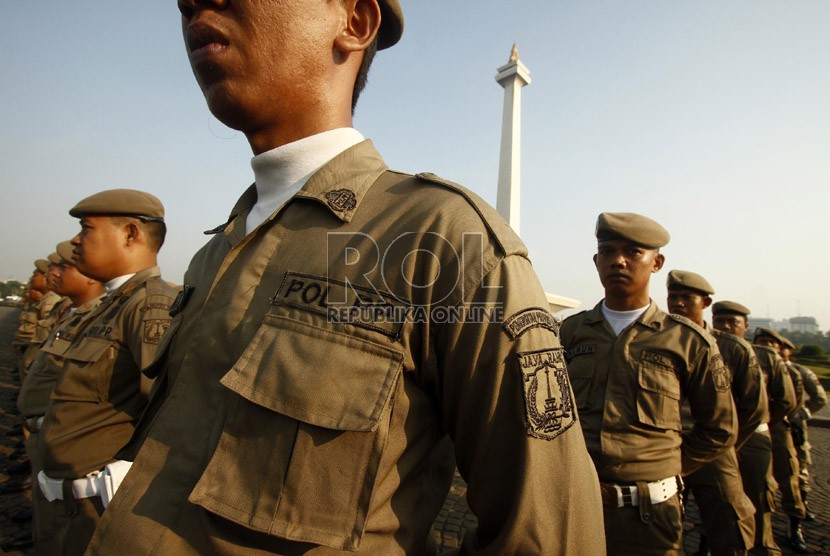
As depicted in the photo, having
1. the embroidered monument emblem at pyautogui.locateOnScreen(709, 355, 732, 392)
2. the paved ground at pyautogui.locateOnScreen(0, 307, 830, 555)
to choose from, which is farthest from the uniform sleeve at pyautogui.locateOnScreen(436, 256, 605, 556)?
the embroidered monument emblem at pyautogui.locateOnScreen(709, 355, 732, 392)

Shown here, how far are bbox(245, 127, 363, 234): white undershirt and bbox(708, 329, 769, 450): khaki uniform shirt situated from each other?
193 inches

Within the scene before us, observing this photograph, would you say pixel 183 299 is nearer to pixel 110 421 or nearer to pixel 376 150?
pixel 376 150

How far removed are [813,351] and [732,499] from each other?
2419 centimetres

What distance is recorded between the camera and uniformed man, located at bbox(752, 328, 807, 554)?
5590 mm

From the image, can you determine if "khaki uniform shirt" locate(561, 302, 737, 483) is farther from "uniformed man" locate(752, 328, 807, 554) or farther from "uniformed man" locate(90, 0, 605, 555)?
"uniformed man" locate(752, 328, 807, 554)

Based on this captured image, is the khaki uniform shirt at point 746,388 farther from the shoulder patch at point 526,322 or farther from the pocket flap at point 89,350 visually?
the pocket flap at point 89,350

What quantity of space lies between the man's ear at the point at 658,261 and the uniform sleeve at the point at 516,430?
358 cm

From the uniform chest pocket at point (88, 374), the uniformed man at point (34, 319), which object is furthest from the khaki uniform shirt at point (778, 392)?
the uniformed man at point (34, 319)

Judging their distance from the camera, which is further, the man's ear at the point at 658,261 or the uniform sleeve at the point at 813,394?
the uniform sleeve at the point at 813,394

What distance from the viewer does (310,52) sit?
52.7 inches

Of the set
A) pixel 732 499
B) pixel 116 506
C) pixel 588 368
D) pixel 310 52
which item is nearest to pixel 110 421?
pixel 116 506

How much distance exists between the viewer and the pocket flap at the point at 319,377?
0.97 meters

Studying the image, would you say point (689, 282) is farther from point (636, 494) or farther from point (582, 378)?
point (636, 494)

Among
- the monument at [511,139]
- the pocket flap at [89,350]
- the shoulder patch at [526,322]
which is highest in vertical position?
the monument at [511,139]
